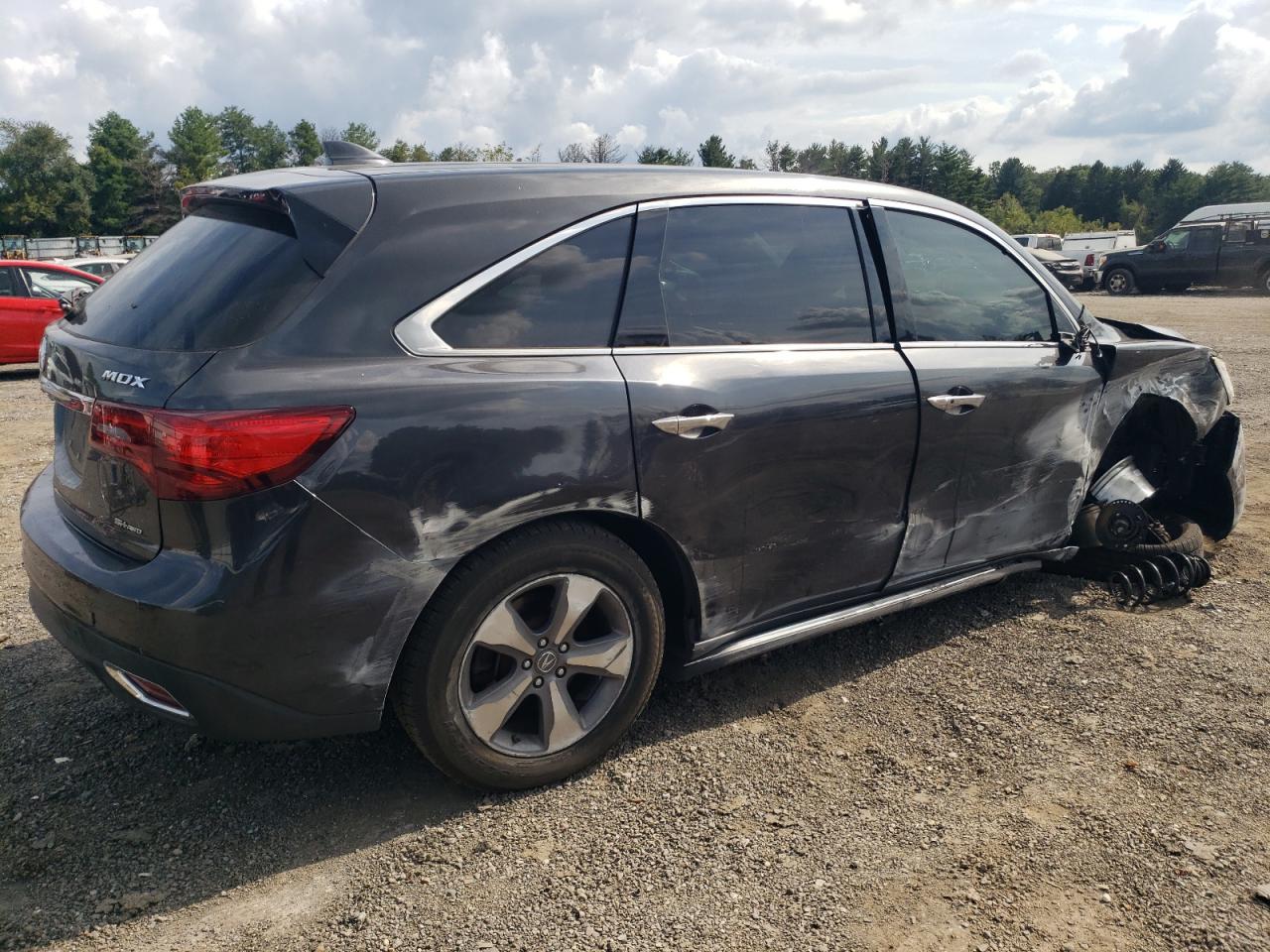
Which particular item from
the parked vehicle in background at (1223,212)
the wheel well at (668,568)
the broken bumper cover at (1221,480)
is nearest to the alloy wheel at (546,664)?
the wheel well at (668,568)

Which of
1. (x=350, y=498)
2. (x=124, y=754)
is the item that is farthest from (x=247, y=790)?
(x=350, y=498)

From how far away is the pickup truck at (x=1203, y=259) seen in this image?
24953 mm

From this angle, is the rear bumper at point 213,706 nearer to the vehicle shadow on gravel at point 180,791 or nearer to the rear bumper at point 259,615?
the rear bumper at point 259,615

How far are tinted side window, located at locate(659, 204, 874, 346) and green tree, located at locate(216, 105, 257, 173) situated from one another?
414 feet

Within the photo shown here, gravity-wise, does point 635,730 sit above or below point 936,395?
below

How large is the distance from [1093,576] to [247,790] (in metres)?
3.69

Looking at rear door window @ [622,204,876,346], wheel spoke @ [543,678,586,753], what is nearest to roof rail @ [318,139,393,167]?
rear door window @ [622,204,876,346]

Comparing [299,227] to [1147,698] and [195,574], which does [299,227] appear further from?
[1147,698]

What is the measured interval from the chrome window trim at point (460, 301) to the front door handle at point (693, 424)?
28 cm

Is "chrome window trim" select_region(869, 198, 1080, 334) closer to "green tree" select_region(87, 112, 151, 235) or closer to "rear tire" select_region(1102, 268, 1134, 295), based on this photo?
"rear tire" select_region(1102, 268, 1134, 295)

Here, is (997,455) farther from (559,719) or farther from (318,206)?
(318,206)

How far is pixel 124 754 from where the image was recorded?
3.04m

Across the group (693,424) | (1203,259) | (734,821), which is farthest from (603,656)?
(1203,259)

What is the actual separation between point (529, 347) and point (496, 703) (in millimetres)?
997
